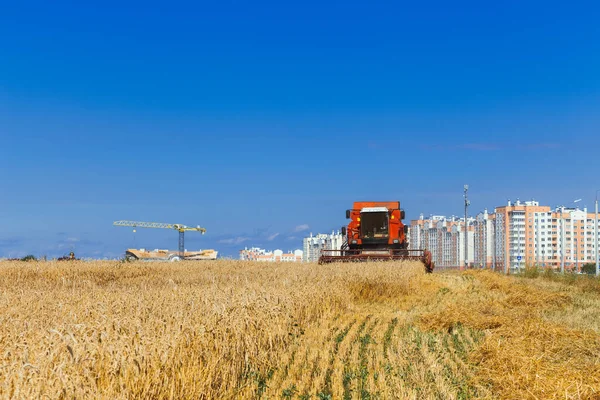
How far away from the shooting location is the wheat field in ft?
16.9

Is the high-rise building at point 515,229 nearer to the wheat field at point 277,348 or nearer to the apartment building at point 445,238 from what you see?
the apartment building at point 445,238

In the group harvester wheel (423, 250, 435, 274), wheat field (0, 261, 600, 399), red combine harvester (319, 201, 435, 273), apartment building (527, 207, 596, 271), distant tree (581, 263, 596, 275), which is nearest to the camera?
wheat field (0, 261, 600, 399)

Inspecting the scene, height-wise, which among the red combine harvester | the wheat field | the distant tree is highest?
the red combine harvester

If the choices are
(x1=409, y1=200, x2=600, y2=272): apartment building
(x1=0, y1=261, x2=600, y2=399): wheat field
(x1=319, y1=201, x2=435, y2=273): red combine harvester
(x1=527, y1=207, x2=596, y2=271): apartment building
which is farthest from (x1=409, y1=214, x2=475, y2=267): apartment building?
(x1=0, y1=261, x2=600, y2=399): wheat field

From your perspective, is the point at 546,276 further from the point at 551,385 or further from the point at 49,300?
the point at 49,300

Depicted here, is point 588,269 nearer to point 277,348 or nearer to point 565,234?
point 277,348

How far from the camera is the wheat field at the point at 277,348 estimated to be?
515cm

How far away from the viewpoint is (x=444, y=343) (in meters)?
11.0

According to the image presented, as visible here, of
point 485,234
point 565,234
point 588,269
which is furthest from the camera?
point 565,234

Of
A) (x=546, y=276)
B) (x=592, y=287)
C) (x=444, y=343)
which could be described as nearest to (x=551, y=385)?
(x=444, y=343)

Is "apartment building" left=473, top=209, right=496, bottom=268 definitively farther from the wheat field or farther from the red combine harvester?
the wheat field

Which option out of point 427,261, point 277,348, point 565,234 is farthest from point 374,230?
point 565,234

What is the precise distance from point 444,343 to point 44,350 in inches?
298

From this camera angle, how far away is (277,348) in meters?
9.52
